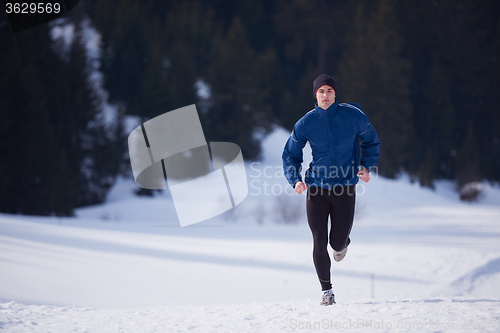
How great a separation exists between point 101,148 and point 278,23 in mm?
18010

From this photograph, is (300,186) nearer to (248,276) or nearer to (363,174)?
(363,174)

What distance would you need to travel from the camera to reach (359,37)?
28.9 m

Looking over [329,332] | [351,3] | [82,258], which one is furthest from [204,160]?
[329,332]

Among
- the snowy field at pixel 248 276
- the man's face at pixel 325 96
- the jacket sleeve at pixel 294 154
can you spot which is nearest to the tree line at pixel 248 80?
the snowy field at pixel 248 276

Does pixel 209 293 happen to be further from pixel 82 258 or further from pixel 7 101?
pixel 7 101

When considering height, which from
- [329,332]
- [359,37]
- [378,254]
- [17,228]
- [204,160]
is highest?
[359,37]

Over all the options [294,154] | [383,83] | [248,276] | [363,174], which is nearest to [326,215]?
[363,174]

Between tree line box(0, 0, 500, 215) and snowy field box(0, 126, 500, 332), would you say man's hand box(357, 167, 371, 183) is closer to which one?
snowy field box(0, 126, 500, 332)

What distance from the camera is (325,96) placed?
4.03 metres

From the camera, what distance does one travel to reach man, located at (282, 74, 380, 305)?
158 inches

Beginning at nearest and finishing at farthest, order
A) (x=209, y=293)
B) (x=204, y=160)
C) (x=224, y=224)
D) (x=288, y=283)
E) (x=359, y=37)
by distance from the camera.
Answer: (x=209, y=293)
(x=288, y=283)
(x=224, y=224)
(x=204, y=160)
(x=359, y=37)

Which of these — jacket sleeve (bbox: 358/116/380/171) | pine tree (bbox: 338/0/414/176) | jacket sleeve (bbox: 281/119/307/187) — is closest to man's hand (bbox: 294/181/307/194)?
jacket sleeve (bbox: 281/119/307/187)

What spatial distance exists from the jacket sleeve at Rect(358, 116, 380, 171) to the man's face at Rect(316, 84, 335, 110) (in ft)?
1.11

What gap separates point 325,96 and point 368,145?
1.89 ft
